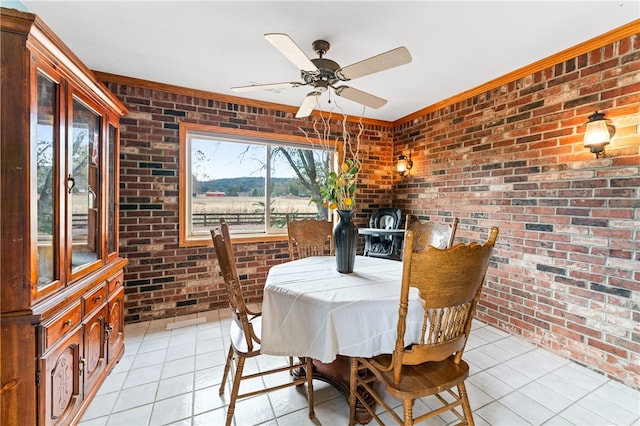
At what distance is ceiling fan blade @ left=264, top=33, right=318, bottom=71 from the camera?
1.42 metres

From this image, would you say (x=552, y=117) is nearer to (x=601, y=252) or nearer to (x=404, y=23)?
(x=601, y=252)

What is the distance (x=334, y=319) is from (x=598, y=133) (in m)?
2.33

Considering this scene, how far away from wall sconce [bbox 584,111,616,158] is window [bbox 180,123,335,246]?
2160mm

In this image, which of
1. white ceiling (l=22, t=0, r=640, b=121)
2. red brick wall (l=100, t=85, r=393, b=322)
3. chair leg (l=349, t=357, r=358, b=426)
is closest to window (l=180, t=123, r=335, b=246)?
red brick wall (l=100, t=85, r=393, b=322)

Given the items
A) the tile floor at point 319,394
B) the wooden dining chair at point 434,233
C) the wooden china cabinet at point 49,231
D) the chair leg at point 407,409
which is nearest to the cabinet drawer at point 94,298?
the wooden china cabinet at point 49,231

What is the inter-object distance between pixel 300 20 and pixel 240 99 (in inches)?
66.0

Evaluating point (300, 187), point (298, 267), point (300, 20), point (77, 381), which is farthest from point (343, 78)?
point (77, 381)

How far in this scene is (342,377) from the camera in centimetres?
173

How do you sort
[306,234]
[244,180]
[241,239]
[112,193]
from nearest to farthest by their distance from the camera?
[112,193] → [306,234] → [241,239] → [244,180]

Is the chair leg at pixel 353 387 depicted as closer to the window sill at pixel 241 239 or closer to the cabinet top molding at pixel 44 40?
the cabinet top molding at pixel 44 40

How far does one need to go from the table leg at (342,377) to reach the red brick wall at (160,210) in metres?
1.84

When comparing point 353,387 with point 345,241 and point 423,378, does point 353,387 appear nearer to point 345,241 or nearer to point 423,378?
point 423,378

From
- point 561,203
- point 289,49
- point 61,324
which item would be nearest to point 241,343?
point 61,324

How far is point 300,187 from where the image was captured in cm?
385
